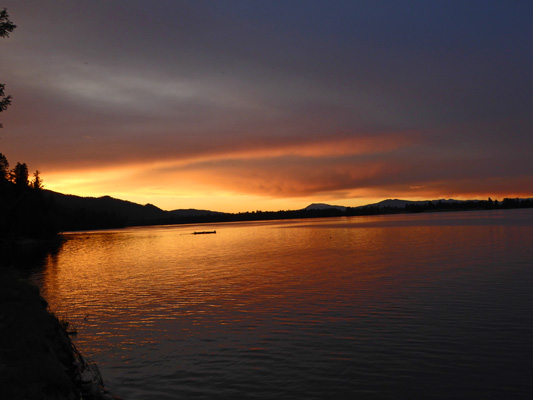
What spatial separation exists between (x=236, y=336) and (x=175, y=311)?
773 cm

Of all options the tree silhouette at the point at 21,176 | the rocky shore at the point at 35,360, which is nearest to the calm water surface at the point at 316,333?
the rocky shore at the point at 35,360

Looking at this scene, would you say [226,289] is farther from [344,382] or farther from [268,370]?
[344,382]

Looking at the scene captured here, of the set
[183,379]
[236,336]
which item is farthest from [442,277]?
[183,379]

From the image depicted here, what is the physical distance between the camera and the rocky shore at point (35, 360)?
375 inches

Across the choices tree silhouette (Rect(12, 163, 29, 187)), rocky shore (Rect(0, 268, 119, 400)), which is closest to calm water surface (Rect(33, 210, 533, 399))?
rocky shore (Rect(0, 268, 119, 400))

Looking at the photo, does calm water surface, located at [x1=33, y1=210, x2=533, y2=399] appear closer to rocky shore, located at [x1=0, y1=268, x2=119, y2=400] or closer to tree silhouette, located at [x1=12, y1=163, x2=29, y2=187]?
rocky shore, located at [x1=0, y1=268, x2=119, y2=400]

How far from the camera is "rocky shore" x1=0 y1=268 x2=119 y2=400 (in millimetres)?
9523

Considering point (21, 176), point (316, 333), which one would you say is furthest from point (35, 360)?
point (21, 176)

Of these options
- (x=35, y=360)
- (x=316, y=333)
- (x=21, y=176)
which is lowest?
(x=316, y=333)

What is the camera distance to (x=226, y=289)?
32750mm

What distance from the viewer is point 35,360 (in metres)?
10.8

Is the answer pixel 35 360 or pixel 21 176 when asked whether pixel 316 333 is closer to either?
pixel 35 360

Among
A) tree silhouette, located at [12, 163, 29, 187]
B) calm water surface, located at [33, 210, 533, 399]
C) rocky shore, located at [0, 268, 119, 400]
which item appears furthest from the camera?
tree silhouette, located at [12, 163, 29, 187]

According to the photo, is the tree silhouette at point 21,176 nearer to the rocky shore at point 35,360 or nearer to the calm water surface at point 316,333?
the calm water surface at point 316,333
